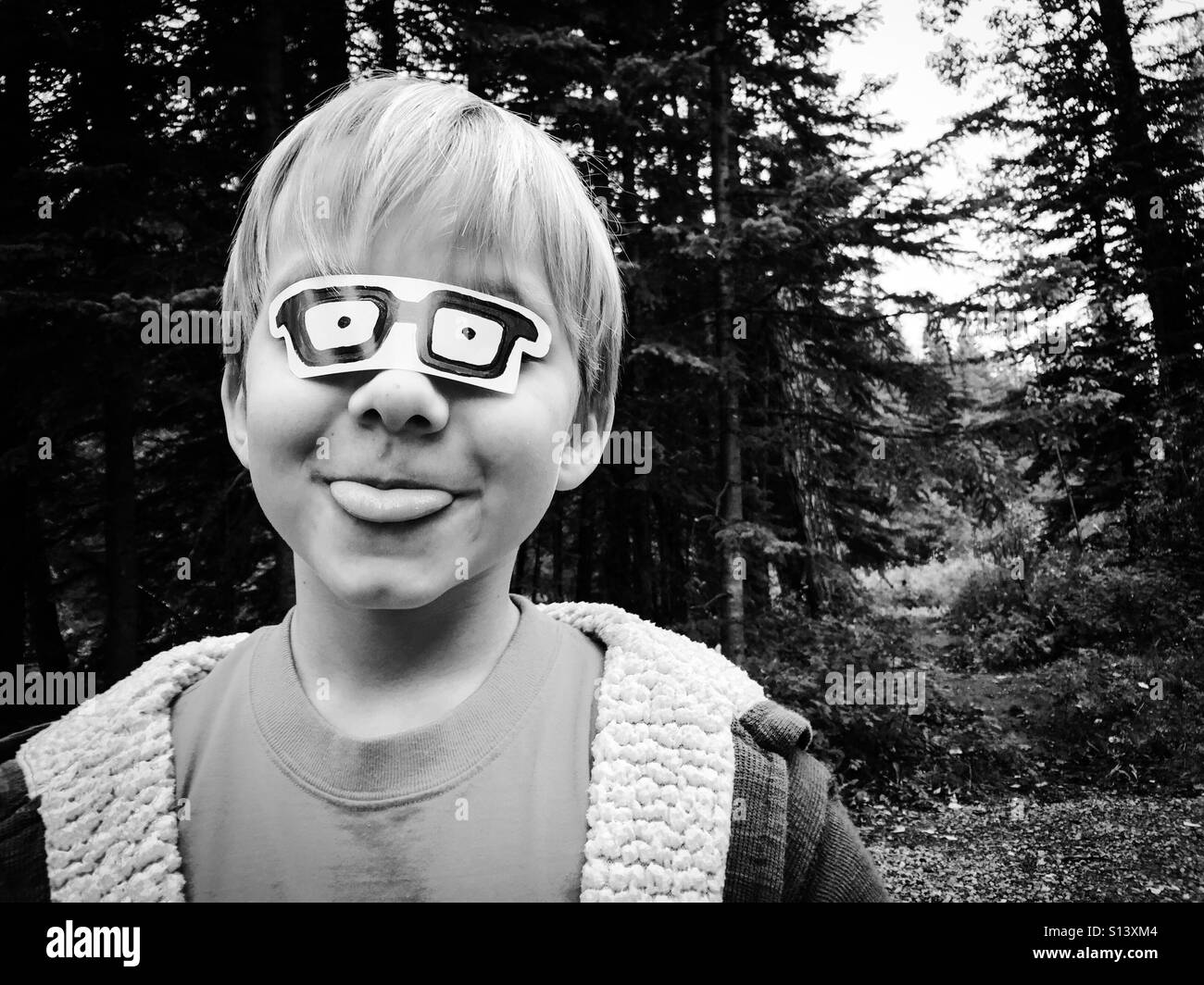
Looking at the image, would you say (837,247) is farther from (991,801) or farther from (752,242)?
(991,801)

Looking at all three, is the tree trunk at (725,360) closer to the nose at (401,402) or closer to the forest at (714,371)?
the forest at (714,371)

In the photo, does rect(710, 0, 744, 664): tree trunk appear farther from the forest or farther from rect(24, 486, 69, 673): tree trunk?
rect(24, 486, 69, 673): tree trunk

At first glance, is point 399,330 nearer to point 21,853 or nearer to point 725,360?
point 21,853

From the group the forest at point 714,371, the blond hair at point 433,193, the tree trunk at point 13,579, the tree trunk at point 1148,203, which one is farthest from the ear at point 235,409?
the tree trunk at point 1148,203

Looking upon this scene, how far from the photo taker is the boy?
0.97 meters

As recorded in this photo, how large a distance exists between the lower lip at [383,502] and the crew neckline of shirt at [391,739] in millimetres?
287

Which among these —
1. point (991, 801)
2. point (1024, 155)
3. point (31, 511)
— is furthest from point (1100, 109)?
point (31, 511)

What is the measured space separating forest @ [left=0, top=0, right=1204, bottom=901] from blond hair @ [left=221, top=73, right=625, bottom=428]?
3773 mm

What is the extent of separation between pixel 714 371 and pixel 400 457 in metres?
5.15

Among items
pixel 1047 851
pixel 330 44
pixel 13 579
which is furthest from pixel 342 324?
pixel 13 579

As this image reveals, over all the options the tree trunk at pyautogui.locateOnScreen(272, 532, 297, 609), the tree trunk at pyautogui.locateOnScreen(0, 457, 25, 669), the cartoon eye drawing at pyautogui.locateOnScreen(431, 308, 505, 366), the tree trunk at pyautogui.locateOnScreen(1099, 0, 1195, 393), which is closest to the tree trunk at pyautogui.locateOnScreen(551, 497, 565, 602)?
the tree trunk at pyautogui.locateOnScreen(272, 532, 297, 609)

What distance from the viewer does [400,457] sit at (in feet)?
3.22

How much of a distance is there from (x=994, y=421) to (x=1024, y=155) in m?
7.42

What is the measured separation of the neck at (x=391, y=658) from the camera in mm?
1063
